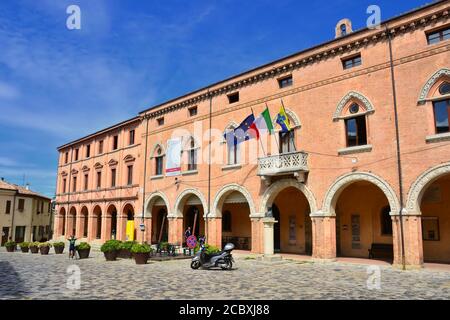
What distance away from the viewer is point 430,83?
52.6ft

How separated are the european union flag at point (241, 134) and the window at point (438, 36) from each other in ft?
30.2

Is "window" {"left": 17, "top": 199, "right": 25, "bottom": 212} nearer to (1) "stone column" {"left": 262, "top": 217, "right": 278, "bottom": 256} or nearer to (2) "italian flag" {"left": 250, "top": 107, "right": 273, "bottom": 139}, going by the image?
(2) "italian flag" {"left": 250, "top": 107, "right": 273, "bottom": 139}

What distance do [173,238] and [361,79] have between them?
56.6 feet

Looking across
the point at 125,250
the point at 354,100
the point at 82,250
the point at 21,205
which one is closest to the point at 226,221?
the point at 125,250

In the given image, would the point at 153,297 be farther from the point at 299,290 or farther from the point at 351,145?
the point at 351,145

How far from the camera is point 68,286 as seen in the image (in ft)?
38.6

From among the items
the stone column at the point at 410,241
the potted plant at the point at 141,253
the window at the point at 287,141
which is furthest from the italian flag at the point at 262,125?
the potted plant at the point at 141,253

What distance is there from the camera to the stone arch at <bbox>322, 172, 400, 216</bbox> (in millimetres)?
16539

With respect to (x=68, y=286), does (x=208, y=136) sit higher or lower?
higher

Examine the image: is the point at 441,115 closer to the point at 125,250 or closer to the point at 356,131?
the point at 356,131

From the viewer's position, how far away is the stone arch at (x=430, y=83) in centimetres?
1577

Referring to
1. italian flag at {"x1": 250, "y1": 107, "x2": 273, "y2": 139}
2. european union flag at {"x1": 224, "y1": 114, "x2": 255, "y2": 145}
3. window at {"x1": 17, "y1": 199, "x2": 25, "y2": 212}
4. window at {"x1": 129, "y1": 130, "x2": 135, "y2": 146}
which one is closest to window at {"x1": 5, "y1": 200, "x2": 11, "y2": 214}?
window at {"x1": 17, "y1": 199, "x2": 25, "y2": 212}

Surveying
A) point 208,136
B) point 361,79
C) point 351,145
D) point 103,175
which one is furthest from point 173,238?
point 361,79

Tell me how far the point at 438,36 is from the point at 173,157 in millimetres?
18726
